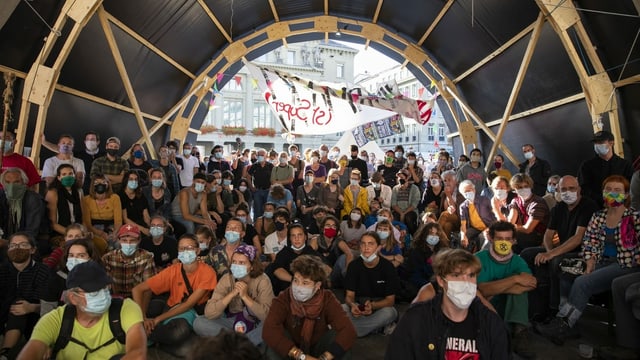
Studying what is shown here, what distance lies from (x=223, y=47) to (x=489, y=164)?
7.86 meters

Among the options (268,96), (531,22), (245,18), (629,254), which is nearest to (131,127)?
(268,96)

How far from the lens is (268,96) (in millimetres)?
10555

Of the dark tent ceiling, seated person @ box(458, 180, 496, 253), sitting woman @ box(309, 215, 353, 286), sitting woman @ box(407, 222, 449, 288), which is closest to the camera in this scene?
sitting woman @ box(407, 222, 449, 288)

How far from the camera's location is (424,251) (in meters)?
5.71

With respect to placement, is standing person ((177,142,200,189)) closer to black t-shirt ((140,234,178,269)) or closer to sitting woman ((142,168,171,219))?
sitting woman ((142,168,171,219))

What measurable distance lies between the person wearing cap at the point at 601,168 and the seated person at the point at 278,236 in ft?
13.3

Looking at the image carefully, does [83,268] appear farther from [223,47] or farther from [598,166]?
[223,47]

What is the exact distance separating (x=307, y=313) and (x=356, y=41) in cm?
1055

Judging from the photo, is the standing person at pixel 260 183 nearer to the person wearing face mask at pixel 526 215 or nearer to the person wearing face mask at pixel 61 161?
the person wearing face mask at pixel 61 161

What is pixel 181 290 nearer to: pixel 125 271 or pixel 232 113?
pixel 125 271

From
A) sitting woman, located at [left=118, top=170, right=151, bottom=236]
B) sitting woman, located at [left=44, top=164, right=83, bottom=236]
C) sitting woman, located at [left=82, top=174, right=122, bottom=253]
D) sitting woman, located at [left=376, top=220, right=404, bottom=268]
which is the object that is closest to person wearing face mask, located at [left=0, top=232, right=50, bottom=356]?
sitting woman, located at [left=44, top=164, right=83, bottom=236]

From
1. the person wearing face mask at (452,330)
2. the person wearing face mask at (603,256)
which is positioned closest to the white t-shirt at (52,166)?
the person wearing face mask at (452,330)

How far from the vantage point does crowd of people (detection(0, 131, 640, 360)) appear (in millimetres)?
2715

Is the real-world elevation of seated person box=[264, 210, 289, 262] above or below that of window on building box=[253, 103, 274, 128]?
below
